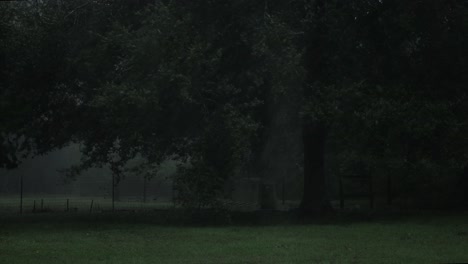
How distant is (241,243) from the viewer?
13742 mm

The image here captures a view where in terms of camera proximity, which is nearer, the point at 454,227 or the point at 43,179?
the point at 454,227

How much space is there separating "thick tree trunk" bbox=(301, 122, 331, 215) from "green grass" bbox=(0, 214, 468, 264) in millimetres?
2823

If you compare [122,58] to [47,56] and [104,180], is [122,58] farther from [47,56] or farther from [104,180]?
[104,180]

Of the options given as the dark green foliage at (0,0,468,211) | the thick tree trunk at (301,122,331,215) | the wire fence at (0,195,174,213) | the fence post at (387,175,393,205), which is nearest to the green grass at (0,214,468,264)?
the dark green foliage at (0,0,468,211)

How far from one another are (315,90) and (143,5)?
18.8 ft

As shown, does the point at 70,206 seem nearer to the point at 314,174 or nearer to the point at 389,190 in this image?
the point at 314,174

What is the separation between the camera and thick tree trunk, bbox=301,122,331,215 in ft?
70.4

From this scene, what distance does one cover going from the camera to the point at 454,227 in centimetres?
1642

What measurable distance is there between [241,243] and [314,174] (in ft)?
28.9

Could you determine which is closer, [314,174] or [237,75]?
[237,75]

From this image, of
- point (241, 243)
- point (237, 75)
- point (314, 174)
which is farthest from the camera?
point (314, 174)

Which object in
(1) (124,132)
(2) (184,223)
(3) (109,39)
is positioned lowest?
(2) (184,223)

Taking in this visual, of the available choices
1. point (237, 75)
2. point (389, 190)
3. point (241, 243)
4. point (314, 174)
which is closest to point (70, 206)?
point (314, 174)

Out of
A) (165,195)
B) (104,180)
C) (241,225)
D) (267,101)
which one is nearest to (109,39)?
(267,101)
